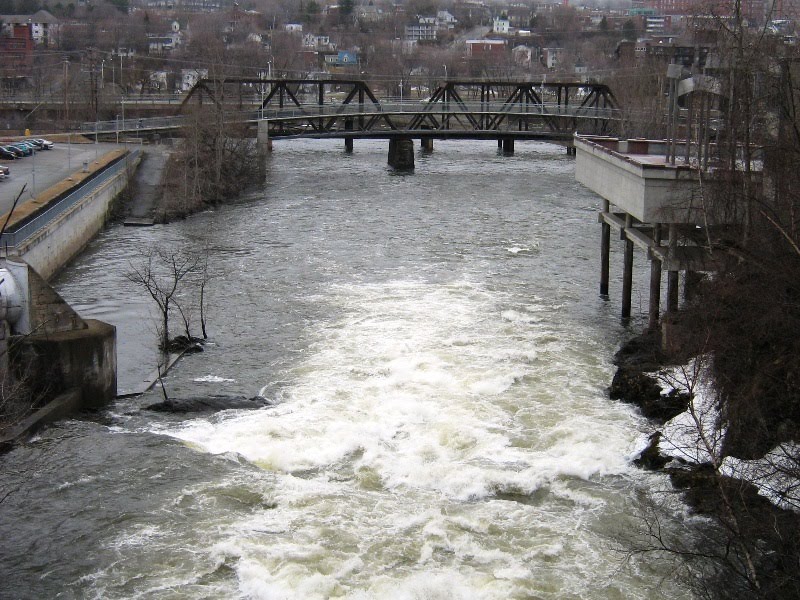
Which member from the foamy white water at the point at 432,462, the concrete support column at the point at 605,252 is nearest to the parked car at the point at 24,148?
the foamy white water at the point at 432,462

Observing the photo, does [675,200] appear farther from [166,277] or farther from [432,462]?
[166,277]

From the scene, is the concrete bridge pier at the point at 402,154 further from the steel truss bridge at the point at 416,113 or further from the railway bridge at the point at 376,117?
the steel truss bridge at the point at 416,113

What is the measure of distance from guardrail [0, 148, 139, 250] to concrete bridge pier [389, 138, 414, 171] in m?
20.6

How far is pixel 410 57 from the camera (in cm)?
19025

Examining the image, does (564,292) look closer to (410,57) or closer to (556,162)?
(556,162)

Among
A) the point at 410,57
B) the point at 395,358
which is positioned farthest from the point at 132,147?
the point at 410,57

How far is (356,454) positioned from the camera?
2219 cm

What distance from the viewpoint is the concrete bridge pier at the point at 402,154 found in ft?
247

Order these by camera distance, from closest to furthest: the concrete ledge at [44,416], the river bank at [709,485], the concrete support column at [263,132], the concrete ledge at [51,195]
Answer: the river bank at [709,485]
the concrete ledge at [44,416]
the concrete ledge at [51,195]
the concrete support column at [263,132]

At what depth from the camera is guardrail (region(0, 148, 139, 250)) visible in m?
32.6

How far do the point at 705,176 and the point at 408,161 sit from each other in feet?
164

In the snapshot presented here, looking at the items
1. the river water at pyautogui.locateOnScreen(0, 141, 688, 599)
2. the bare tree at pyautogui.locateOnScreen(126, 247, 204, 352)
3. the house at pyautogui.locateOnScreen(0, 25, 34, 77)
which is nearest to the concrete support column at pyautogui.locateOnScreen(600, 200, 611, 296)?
the river water at pyautogui.locateOnScreen(0, 141, 688, 599)

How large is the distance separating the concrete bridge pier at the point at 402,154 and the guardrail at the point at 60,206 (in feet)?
67.6

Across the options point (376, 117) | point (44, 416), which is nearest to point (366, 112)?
point (376, 117)
